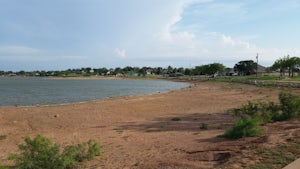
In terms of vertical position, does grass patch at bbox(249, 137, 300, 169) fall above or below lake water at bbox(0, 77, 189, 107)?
above

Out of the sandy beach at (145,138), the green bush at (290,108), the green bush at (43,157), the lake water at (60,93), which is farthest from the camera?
the lake water at (60,93)

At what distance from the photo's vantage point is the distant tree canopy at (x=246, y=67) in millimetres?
132250

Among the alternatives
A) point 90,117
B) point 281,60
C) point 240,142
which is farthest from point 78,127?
point 281,60

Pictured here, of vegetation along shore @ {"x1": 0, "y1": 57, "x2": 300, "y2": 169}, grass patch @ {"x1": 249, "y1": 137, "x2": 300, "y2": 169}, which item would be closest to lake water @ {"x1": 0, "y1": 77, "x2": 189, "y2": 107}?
vegetation along shore @ {"x1": 0, "y1": 57, "x2": 300, "y2": 169}

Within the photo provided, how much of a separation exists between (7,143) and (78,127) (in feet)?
15.5

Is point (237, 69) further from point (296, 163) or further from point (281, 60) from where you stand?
point (296, 163)

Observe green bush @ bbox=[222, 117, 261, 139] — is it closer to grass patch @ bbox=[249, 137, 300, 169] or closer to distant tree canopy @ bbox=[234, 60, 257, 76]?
grass patch @ bbox=[249, 137, 300, 169]

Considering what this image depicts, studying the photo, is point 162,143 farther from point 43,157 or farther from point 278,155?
point 278,155

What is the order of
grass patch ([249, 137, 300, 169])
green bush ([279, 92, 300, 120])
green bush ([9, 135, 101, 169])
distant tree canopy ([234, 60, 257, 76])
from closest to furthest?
grass patch ([249, 137, 300, 169]) → green bush ([9, 135, 101, 169]) → green bush ([279, 92, 300, 120]) → distant tree canopy ([234, 60, 257, 76])

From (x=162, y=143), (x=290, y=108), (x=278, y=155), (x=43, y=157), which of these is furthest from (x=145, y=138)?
(x=290, y=108)

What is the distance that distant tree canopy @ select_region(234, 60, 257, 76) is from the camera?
132250 millimetres

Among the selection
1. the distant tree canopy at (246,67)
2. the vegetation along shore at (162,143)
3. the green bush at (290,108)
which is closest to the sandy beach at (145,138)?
the vegetation along shore at (162,143)

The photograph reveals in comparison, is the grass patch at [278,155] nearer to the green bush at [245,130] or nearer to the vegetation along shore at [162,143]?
the vegetation along shore at [162,143]

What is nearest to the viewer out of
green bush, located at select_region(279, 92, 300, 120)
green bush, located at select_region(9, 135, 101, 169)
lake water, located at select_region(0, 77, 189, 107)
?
green bush, located at select_region(9, 135, 101, 169)
